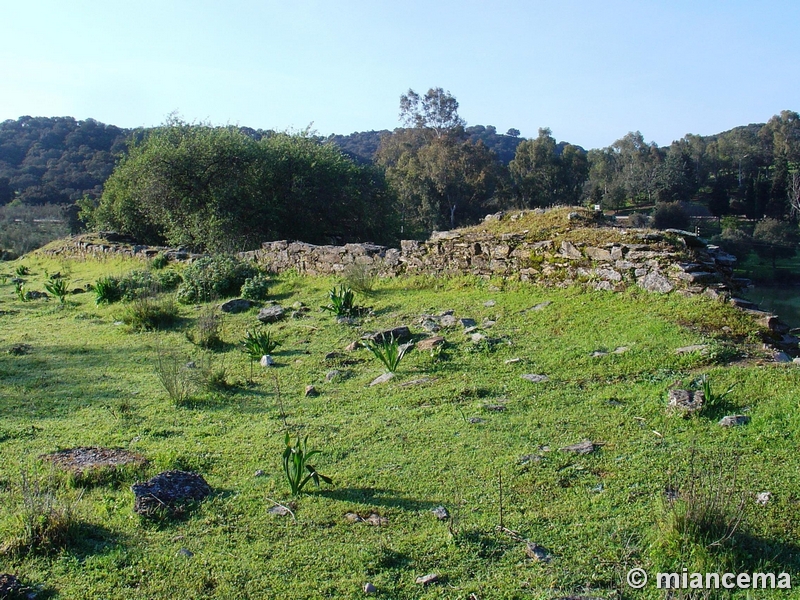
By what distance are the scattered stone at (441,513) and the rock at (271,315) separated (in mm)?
6297

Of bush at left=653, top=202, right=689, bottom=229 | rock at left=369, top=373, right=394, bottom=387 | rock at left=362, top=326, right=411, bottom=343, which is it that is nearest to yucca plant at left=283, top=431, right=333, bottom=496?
rock at left=369, top=373, right=394, bottom=387

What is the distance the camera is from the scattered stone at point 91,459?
475 cm

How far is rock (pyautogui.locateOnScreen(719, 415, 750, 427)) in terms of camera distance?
473cm

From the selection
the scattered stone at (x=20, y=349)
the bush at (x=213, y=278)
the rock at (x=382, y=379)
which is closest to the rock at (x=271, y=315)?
the bush at (x=213, y=278)

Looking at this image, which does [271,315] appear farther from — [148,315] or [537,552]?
[537,552]

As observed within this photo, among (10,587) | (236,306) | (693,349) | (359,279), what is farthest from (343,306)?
(10,587)

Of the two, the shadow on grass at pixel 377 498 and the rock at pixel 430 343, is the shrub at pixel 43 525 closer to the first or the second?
the shadow on grass at pixel 377 498

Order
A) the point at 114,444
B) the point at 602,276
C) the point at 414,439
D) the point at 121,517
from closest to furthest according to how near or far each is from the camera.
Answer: the point at 121,517 < the point at 414,439 < the point at 114,444 < the point at 602,276

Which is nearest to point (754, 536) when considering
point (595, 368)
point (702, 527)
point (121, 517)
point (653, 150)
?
point (702, 527)

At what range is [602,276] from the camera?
8531mm

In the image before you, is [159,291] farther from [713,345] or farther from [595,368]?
[713,345]

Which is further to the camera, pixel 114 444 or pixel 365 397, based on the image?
pixel 365 397

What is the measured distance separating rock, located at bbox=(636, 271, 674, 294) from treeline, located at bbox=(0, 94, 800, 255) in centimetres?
793

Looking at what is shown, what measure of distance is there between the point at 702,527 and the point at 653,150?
185 feet
